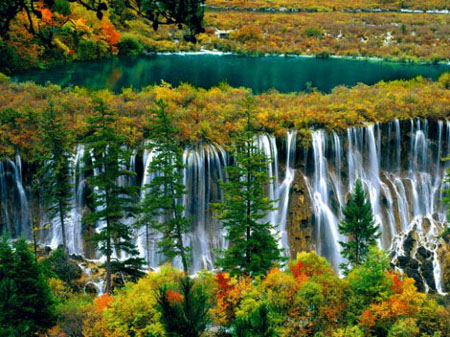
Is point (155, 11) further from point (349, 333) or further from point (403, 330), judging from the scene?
point (403, 330)

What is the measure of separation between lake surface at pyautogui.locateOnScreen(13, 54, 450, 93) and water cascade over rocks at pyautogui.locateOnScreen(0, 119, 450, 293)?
20966mm

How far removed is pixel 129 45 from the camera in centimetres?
8912

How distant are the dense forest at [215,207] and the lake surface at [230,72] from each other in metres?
6.64

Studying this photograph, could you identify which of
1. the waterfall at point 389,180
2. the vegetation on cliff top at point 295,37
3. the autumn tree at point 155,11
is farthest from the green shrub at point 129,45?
the autumn tree at point 155,11

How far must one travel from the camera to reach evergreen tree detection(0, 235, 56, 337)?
18.8 m

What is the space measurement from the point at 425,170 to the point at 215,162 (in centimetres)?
1721

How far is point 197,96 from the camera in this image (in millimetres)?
46125

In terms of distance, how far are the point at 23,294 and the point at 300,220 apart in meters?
21.2

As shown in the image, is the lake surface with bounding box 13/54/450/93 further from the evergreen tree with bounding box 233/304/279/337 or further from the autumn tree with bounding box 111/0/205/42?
the autumn tree with bounding box 111/0/205/42

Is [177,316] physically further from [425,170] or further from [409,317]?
[425,170]

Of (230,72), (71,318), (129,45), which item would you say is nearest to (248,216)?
(71,318)

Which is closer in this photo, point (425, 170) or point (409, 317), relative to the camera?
point (409, 317)

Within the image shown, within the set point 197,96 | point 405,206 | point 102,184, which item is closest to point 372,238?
point 405,206

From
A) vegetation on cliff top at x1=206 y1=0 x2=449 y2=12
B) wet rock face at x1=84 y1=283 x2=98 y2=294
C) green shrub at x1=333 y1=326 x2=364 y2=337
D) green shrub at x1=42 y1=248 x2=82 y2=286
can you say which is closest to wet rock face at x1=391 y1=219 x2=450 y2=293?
green shrub at x1=333 y1=326 x2=364 y2=337
